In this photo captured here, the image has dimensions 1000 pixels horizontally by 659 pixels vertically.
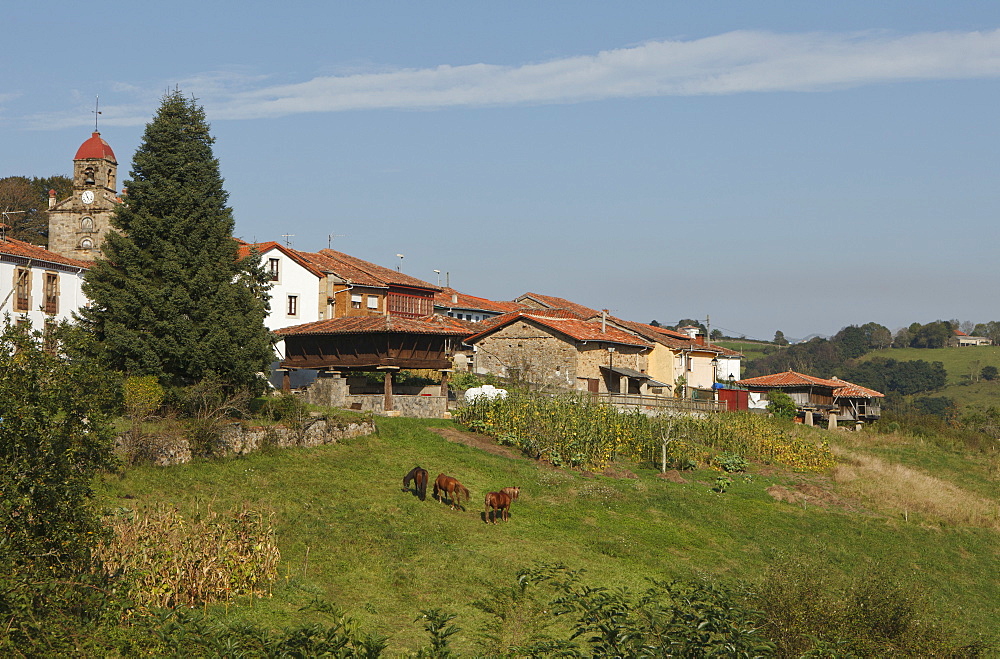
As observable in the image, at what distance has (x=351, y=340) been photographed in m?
43.7

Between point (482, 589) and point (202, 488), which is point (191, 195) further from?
point (482, 589)

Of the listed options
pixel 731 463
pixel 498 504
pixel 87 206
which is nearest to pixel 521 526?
pixel 498 504

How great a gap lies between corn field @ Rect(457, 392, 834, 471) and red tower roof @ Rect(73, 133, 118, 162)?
1594 inches

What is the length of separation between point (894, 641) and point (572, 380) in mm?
40967

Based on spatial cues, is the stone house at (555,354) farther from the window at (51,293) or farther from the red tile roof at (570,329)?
the window at (51,293)

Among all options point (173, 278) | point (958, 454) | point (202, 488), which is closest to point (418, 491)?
point (202, 488)

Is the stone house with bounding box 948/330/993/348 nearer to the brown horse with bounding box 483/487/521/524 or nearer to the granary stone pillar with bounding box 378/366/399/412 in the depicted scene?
the granary stone pillar with bounding box 378/366/399/412

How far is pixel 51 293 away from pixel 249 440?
1018 inches

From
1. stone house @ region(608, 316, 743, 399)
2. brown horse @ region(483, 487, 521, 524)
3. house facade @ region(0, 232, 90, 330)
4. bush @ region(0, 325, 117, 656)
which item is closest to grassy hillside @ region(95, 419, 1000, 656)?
brown horse @ region(483, 487, 521, 524)

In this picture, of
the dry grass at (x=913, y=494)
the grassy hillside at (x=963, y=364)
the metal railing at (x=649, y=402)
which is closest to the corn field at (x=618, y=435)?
the dry grass at (x=913, y=494)

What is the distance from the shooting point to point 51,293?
163 feet

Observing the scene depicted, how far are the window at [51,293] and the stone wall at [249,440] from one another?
23951mm

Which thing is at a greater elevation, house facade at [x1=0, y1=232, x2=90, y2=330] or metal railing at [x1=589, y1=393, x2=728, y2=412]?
house facade at [x1=0, y1=232, x2=90, y2=330]

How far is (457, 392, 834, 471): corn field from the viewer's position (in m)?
37.8
